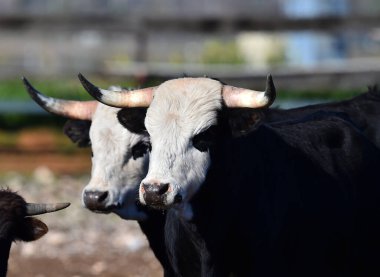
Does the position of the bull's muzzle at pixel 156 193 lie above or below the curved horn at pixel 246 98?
below

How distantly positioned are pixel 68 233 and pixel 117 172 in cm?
431

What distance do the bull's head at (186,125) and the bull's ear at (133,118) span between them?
0.13 metres

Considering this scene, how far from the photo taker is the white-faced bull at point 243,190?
6.84 meters

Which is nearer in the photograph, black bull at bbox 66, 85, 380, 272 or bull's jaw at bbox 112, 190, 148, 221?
bull's jaw at bbox 112, 190, 148, 221

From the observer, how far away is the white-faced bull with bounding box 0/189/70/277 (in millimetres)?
7020

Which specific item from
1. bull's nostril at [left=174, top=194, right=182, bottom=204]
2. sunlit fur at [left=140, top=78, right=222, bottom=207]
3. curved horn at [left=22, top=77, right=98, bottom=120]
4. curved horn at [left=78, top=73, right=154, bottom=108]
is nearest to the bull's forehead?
sunlit fur at [left=140, top=78, right=222, bottom=207]

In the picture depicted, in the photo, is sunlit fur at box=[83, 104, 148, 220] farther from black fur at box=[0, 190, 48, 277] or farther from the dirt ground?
the dirt ground

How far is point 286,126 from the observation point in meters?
7.80

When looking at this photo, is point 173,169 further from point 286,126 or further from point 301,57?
point 301,57

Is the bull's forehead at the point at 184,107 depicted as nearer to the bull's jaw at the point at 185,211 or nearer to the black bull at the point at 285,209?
the black bull at the point at 285,209

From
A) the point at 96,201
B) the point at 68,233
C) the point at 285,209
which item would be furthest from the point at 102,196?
the point at 68,233

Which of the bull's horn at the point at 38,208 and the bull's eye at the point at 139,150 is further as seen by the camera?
the bull's eye at the point at 139,150

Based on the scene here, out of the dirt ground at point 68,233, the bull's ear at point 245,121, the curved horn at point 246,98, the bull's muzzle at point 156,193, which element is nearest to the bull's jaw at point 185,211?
the bull's muzzle at point 156,193

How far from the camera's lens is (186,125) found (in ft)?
→ 22.5
